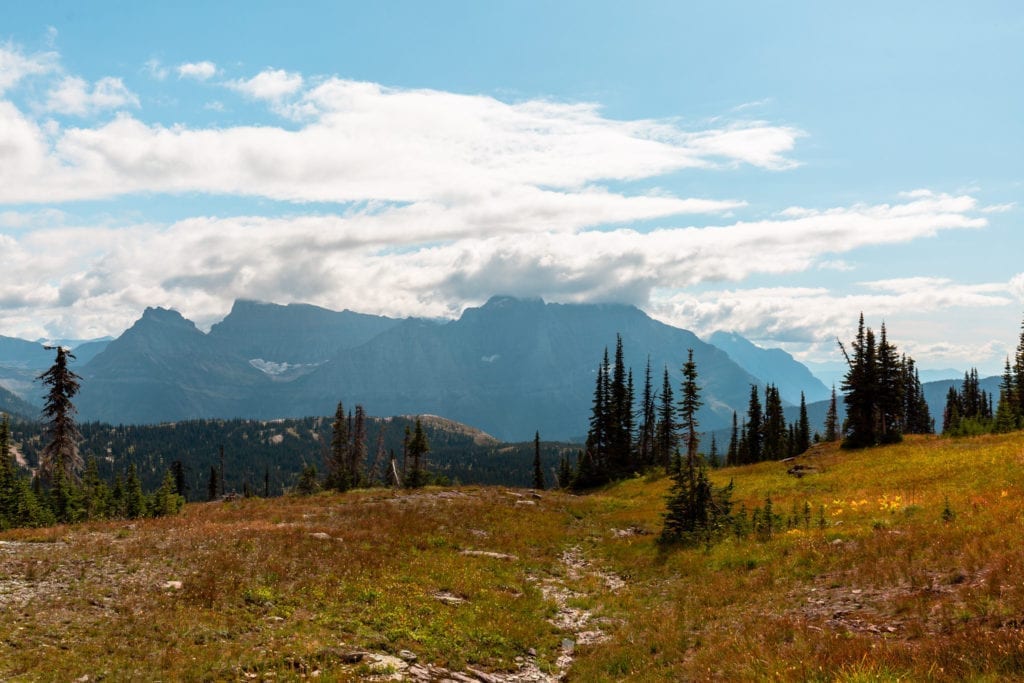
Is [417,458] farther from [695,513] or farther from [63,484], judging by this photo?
[695,513]

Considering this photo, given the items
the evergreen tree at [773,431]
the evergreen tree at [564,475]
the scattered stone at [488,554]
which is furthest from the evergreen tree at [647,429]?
the scattered stone at [488,554]

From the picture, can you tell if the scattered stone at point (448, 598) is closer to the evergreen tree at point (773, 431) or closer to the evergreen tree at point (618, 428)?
the evergreen tree at point (618, 428)

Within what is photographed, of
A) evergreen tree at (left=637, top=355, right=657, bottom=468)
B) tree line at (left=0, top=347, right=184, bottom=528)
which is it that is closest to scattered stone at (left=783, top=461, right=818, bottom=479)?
evergreen tree at (left=637, top=355, right=657, bottom=468)

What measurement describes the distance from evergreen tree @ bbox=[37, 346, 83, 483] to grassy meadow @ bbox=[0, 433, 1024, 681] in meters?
22.7

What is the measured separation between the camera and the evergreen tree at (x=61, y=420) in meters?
44.9

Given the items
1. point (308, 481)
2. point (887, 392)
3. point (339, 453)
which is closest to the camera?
point (887, 392)

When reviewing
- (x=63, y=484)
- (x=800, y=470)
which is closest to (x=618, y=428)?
(x=800, y=470)

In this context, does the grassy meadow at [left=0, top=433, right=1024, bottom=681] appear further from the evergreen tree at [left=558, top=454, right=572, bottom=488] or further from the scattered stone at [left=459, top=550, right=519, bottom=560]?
the evergreen tree at [left=558, top=454, right=572, bottom=488]

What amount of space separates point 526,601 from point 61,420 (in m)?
43.9

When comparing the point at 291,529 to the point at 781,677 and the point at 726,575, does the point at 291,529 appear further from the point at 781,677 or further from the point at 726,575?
the point at 781,677

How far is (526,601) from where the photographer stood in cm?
2089

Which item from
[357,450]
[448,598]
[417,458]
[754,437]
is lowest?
[357,450]

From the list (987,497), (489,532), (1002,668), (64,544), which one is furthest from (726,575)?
(64,544)

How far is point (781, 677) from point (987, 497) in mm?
17669
